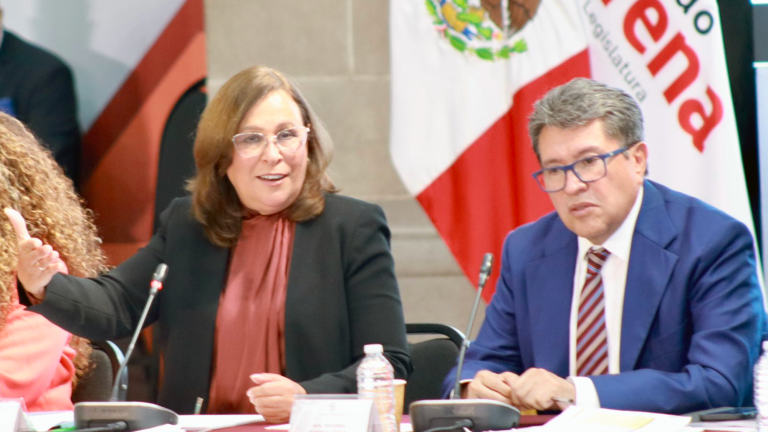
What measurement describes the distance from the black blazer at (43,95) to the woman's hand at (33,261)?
6.11 feet

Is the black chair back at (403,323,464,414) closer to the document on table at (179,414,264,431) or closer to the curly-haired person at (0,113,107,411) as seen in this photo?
the document on table at (179,414,264,431)

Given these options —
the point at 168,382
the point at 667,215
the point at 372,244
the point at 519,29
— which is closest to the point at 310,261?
the point at 372,244

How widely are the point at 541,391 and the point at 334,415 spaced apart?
48 centimetres

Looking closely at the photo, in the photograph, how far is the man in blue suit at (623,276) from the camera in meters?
1.87

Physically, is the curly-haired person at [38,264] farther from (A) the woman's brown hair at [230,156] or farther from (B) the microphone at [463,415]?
(B) the microphone at [463,415]

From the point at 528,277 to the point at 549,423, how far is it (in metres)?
0.65

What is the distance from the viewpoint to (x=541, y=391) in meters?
1.72

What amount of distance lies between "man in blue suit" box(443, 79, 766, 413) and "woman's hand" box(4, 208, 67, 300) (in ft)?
3.10

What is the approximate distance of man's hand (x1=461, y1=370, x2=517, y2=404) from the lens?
1792 mm

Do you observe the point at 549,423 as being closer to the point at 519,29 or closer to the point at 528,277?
the point at 528,277

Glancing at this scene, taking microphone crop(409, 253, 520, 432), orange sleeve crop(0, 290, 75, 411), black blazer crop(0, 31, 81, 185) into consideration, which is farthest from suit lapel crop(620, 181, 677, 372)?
black blazer crop(0, 31, 81, 185)

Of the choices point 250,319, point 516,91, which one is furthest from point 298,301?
point 516,91

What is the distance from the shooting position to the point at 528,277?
2146 mm

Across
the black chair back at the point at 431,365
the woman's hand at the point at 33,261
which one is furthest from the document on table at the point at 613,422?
the woman's hand at the point at 33,261
